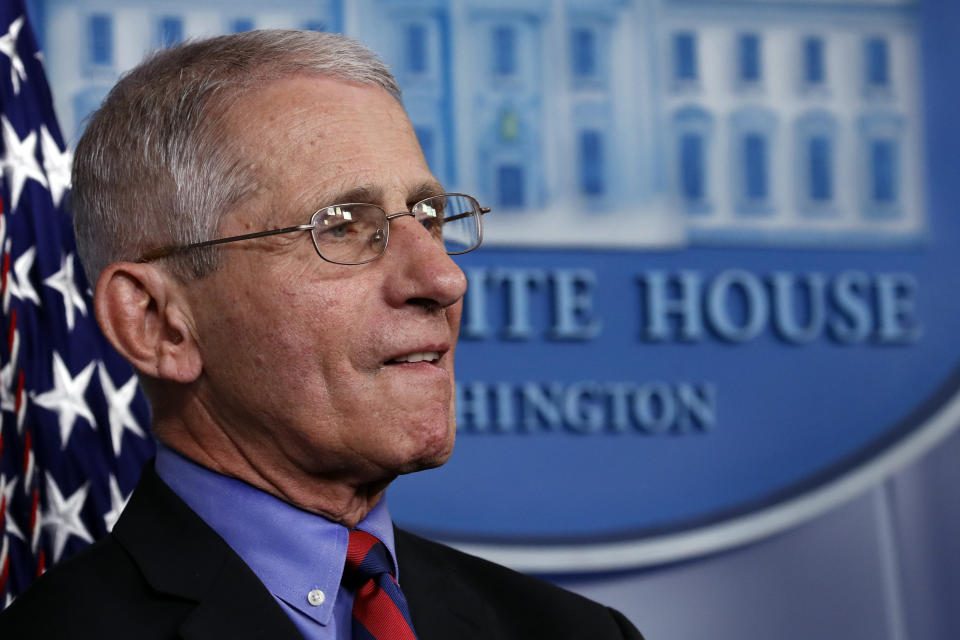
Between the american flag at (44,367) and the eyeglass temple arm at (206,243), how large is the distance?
0.42 metres

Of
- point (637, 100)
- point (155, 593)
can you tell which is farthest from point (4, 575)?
point (637, 100)

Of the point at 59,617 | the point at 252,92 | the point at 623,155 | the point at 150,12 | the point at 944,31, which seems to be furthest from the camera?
the point at 944,31

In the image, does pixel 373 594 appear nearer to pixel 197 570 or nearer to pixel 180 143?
pixel 197 570

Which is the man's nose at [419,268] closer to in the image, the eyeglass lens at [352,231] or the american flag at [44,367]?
the eyeglass lens at [352,231]

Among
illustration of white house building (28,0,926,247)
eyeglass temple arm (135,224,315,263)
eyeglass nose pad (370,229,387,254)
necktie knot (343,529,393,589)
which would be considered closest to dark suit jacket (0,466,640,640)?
necktie knot (343,529,393,589)

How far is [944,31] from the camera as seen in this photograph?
2.83m

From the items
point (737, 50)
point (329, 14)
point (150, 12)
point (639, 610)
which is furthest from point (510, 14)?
point (639, 610)

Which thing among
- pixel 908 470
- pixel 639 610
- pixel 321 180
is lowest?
pixel 639 610

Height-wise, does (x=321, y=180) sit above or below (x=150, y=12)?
below

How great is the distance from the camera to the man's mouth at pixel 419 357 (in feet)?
3.76

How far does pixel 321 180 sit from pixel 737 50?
190 centimetres

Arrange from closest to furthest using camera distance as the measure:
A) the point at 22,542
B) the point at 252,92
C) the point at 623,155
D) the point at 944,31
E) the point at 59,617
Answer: the point at 59,617 < the point at 252,92 < the point at 22,542 < the point at 623,155 < the point at 944,31

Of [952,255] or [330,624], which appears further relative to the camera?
[952,255]

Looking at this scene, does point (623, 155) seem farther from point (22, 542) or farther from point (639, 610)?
point (22, 542)
